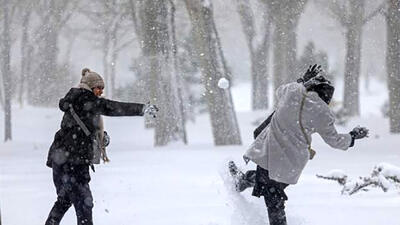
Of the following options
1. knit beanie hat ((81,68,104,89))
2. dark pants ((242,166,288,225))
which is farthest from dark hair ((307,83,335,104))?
knit beanie hat ((81,68,104,89))

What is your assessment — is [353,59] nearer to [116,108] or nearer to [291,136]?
[291,136]

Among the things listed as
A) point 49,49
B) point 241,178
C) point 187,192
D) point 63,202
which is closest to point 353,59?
point 49,49

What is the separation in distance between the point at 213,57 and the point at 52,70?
14.6m

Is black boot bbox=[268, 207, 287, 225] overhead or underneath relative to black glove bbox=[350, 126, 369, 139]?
underneath

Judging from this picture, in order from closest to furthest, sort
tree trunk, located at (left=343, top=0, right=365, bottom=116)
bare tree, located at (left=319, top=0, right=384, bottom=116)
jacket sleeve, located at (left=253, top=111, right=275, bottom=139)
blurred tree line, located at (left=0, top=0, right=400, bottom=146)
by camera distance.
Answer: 1. jacket sleeve, located at (left=253, top=111, right=275, bottom=139)
2. blurred tree line, located at (left=0, top=0, right=400, bottom=146)
3. bare tree, located at (left=319, top=0, right=384, bottom=116)
4. tree trunk, located at (left=343, top=0, right=365, bottom=116)

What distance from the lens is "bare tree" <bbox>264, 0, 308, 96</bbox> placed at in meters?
20.9

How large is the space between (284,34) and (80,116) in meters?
18.9

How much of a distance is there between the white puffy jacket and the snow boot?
2.04 feet

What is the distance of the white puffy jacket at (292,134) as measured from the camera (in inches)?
193

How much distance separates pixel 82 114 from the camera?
203 inches

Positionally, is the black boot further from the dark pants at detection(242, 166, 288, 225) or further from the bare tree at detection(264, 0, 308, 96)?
the bare tree at detection(264, 0, 308, 96)

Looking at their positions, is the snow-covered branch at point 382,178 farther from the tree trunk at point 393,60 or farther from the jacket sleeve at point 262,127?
the tree trunk at point 393,60

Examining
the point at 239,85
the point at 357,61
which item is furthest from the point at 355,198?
the point at 239,85

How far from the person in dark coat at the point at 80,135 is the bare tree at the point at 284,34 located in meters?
15.0
